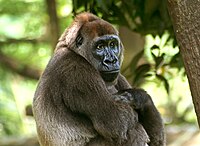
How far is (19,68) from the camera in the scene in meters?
7.35

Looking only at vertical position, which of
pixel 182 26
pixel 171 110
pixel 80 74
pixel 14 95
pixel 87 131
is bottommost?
pixel 171 110

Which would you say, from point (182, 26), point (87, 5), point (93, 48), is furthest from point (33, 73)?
point (182, 26)

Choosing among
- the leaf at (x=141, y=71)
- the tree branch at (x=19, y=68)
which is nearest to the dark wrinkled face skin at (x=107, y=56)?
the leaf at (x=141, y=71)

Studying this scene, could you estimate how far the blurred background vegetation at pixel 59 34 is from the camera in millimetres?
4801

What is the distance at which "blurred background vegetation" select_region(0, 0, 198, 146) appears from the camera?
15.8ft

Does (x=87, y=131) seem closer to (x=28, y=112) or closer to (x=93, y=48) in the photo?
(x=93, y=48)

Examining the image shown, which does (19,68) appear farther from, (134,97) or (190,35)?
(190,35)

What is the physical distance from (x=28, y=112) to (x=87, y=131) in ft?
15.6

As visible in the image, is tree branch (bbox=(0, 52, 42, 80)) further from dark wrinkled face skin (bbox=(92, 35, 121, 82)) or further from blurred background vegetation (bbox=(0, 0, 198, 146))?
dark wrinkled face skin (bbox=(92, 35, 121, 82))

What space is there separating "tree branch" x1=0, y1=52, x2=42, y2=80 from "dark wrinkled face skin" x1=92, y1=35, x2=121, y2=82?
11.2ft

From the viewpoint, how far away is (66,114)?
12.4 feet

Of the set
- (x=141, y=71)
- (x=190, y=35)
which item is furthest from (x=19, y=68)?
(x=190, y=35)

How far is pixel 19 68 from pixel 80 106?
3775mm

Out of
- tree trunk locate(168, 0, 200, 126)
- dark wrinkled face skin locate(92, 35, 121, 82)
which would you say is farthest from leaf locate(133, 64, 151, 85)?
tree trunk locate(168, 0, 200, 126)
